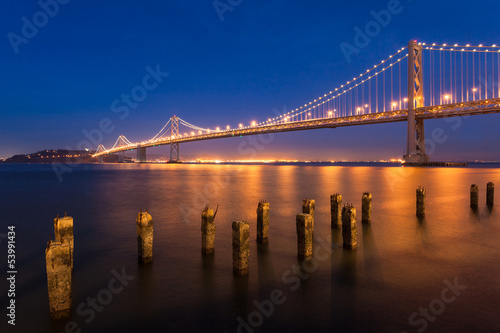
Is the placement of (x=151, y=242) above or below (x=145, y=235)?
below

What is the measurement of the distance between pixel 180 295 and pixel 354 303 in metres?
2.46

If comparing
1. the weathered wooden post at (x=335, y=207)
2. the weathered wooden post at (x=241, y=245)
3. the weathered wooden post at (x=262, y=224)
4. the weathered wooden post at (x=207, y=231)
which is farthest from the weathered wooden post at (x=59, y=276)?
the weathered wooden post at (x=335, y=207)

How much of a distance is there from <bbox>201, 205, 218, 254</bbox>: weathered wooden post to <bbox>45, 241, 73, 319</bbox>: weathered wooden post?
245 cm

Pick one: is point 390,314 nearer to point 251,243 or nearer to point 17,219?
point 251,243

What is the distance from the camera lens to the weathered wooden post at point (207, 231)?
5.84 metres

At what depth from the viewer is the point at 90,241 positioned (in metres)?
7.82

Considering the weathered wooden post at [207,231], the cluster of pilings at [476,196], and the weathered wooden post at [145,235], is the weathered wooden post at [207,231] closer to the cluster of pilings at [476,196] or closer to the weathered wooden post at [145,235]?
the weathered wooden post at [145,235]

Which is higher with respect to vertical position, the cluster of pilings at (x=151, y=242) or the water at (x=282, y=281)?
the cluster of pilings at (x=151, y=242)

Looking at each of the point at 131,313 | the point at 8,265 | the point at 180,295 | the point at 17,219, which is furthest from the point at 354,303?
the point at 17,219

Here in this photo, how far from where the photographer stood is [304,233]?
582 centimetres

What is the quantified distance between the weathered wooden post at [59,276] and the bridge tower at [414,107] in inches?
2005

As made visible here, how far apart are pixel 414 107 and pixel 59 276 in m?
55.9

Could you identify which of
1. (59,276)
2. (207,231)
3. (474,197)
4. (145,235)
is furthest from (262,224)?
(474,197)

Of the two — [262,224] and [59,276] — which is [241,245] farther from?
[59,276]
